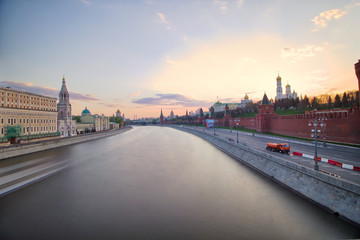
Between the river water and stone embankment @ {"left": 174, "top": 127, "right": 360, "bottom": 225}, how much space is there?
568mm

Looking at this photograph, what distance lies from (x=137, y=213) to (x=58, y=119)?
54.4 m

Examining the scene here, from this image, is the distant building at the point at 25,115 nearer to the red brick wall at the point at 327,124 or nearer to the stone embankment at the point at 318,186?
the stone embankment at the point at 318,186

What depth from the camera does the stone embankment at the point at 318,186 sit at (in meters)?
Answer: 9.48

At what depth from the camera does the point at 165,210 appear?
41.0 ft

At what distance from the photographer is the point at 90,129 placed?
77188 mm

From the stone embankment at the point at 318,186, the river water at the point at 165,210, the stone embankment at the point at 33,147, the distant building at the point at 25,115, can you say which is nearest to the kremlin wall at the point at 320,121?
the stone embankment at the point at 318,186

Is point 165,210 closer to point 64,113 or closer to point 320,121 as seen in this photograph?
point 320,121

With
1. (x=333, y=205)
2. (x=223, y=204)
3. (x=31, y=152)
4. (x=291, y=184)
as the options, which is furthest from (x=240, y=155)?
(x=31, y=152)

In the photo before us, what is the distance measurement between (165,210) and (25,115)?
43.9 m

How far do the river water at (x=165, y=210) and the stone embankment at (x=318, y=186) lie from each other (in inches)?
22.4

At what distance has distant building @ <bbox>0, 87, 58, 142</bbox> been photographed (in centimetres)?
3583

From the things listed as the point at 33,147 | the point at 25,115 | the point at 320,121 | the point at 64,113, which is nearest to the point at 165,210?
the point at 320,121

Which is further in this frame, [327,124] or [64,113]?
[64,113]

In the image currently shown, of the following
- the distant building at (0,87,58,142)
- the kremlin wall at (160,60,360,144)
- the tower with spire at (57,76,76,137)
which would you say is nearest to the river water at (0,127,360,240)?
the kremlin wall at (160,60,360,144)
